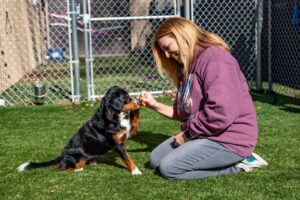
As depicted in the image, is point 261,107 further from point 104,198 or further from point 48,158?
point 104,198

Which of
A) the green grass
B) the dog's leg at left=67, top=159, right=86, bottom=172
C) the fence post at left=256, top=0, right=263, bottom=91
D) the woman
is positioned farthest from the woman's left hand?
the fence post at left=256, top=0, right=263, bottom=91

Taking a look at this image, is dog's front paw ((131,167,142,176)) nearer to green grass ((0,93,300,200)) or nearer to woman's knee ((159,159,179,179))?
green grass ((0,93,300,200))

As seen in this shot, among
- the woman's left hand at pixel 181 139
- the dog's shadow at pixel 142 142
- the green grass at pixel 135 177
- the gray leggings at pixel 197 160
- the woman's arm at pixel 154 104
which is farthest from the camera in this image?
→ the dog's shadow at pixel 142 142

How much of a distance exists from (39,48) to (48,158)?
1161 centimetres

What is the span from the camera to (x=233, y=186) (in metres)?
3.77

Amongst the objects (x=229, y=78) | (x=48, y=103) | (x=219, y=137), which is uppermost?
(x=229, y=78)

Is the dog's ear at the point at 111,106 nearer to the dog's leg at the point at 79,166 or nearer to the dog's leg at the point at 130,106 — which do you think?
the dog's leg at the point at 130,106

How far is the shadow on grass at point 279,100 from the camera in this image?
7.26 m

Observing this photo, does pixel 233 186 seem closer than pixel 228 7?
Yes

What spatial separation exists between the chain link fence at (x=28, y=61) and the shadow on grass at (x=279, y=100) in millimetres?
3324

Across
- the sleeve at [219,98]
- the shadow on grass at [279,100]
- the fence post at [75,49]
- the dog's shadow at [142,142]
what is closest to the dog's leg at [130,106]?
the dog's shadow at [142,142]

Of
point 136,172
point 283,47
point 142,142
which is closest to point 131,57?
point 283,47

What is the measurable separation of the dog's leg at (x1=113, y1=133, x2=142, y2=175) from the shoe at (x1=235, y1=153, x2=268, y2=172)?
34.6 inches

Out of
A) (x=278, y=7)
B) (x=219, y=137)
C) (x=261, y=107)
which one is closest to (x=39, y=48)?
(x=278, y=7)
